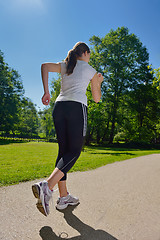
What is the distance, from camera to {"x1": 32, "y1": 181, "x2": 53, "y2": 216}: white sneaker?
5.40 ft

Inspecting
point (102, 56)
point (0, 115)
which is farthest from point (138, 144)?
point (0, 115)

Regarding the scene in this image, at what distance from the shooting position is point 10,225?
1683 millimetres

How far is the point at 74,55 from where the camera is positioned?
2215mm

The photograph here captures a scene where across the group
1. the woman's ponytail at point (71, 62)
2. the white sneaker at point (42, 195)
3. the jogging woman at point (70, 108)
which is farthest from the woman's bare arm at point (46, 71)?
the white sneaker at point (42, 195)

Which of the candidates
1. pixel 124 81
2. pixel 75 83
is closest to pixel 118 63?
pixel 124 81

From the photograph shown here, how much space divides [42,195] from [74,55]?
1.68 m

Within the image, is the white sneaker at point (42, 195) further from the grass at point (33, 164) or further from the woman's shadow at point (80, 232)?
the grass at point (33, 164)

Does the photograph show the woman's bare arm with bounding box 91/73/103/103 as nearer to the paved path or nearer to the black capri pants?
the black capri pants

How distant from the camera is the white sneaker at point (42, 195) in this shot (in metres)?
1.65

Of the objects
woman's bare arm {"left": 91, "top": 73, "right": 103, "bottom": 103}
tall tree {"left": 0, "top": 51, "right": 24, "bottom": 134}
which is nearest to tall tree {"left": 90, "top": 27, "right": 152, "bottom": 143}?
tall tree {"left": 0, "top": 51, "right": 24, "bottom": 134}

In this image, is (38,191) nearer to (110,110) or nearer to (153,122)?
(110,110)

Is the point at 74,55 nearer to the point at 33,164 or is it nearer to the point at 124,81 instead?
the point at 33,164

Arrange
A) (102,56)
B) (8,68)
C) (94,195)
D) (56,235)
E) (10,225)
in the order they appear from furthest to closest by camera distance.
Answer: (8,68)
(102,56)
(94,195)
(10,225)
(56,235)

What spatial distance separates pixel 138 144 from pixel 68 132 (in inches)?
967
